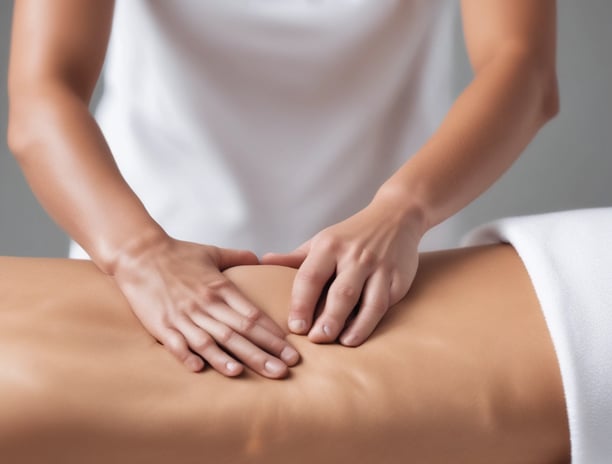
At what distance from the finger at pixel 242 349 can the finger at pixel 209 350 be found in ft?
0.03

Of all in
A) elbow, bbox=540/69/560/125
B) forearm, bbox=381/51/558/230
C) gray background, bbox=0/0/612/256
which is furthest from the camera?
gray background, bbox=0/0/612/256

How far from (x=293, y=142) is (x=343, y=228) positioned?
466 millimetres

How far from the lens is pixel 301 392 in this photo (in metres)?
0.74

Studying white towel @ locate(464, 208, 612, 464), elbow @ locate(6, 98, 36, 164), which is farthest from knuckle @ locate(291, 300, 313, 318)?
elbow @ locate(6, 98, 36, 164)

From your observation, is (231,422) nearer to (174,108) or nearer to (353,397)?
(353,397)

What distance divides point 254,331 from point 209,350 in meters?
0.06

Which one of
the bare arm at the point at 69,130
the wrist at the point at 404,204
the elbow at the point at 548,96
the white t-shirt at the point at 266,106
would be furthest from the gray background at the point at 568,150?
the wrist at the point at 404,204

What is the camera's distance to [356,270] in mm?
913

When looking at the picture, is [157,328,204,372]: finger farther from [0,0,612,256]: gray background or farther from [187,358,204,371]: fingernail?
[0,0,612,256]: gray background

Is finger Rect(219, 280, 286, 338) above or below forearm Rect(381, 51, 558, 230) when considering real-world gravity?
below

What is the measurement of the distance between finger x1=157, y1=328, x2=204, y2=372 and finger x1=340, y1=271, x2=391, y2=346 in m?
0.13

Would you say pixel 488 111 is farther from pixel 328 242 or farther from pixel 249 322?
pixel 249 322

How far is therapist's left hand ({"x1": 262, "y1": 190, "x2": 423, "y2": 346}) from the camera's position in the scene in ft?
2.74

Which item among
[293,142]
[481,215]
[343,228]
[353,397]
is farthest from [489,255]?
[481,215]
